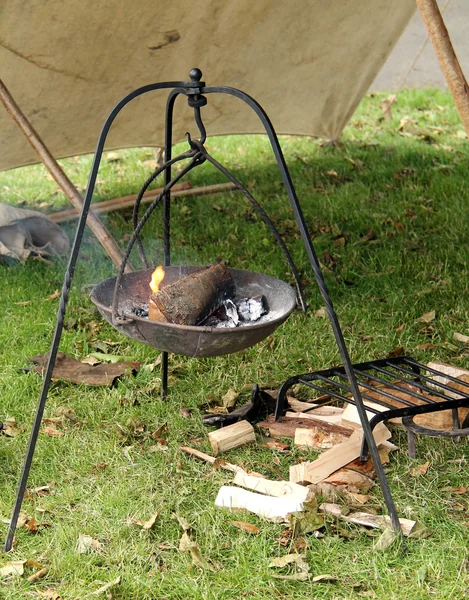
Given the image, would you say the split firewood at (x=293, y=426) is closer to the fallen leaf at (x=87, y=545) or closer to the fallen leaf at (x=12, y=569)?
the fallen leaf at (x=87, y=545)

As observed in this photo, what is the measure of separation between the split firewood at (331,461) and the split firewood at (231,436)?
0.28 m

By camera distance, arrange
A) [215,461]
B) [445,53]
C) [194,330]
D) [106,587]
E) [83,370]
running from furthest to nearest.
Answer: [83,370] → [215,461] → [445,53] → [194,330] → [106,587]

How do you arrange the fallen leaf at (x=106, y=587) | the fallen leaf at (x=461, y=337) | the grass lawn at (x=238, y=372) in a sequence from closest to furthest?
the fallen leaf at (x=106, y=587), the grass lawn at (x=238, y=372), the fallen leaf at (x=461, y=337)

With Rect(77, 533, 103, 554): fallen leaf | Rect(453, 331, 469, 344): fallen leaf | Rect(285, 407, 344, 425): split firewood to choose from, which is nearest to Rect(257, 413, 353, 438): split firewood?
Rect(285, 407, 344, 425): split firewood

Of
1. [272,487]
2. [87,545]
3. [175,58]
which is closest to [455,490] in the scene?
[272,487]

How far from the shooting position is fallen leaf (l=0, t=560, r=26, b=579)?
2.38 metres

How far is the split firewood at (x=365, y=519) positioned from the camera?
2492 mm

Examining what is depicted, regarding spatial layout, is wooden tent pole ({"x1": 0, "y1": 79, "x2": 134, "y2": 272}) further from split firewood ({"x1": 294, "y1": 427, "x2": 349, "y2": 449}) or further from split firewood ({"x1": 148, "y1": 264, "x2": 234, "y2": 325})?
split firewood ({"x1": 294, "y1": 427, "x2": 349, "y2": 449})

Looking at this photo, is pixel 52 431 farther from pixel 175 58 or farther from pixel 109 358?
pixel 175 58

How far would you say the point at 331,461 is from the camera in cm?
283

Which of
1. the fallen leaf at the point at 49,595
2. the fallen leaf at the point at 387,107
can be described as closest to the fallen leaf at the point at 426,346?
the fallen leaf at the point at 49,595

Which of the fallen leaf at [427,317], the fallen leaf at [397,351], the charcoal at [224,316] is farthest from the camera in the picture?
the fallen leaf at [427,317]

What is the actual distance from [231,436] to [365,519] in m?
0.67

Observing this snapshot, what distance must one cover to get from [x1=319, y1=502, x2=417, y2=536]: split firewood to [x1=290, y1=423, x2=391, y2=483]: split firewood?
14cm
